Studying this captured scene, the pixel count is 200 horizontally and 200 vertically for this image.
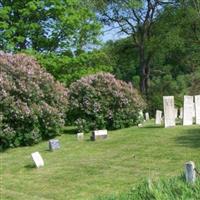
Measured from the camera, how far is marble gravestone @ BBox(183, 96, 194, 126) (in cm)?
1683

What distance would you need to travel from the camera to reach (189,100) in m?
16.8

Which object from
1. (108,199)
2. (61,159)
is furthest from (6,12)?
(108,199)

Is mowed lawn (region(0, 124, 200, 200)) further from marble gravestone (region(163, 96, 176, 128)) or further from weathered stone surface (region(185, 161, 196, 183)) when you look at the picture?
weathered stone surface (region(185, 161, 196, 183))

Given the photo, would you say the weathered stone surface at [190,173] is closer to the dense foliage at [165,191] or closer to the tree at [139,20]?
the dense foliage at [165,191]

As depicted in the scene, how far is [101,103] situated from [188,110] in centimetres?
315

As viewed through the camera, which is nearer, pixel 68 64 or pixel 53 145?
pixel 53 145

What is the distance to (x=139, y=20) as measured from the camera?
151 feet

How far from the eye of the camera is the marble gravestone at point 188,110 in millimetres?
16828

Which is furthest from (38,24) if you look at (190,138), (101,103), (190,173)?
(190,173)

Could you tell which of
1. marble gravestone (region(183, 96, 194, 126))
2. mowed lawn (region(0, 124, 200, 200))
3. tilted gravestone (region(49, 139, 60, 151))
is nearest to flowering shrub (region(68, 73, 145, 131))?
marble gravestone (region(183, 96, 194, 126))

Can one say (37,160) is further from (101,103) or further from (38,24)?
(38,24)

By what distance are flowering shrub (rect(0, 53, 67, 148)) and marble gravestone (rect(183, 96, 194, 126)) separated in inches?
154

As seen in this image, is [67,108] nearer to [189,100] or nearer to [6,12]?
[189,100]

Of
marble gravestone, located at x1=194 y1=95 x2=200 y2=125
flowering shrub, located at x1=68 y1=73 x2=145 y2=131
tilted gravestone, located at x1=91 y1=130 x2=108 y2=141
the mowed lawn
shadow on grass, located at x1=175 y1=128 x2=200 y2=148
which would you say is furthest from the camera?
flowering shrub, located at x1=68 y1=73 x2=145 y2=131
